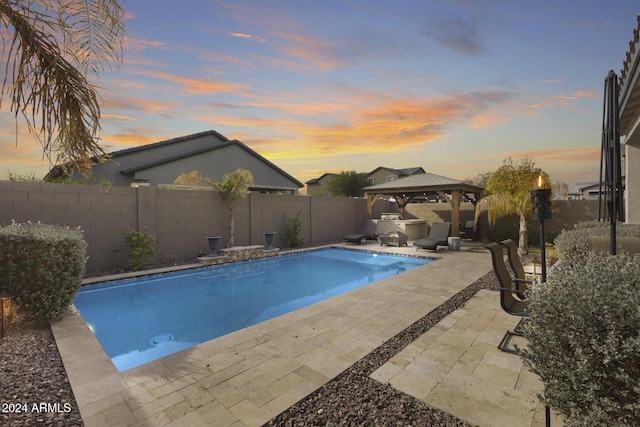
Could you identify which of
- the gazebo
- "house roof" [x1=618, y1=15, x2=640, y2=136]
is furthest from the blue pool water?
"house roof" [x1=618, y1=15, x2=640, y2=136]

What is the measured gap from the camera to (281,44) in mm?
8703

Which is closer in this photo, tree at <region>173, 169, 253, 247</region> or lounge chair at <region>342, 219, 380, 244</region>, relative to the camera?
tree at <region>173, 169, 253, 247</region>

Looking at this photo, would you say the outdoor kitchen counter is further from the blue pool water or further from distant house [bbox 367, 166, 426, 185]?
distant house [bbox 367, 166, 426, 185]

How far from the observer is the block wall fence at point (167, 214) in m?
7.71

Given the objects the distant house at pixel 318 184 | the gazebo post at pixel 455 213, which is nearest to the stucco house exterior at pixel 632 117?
the gazebo post at pixel 455 213

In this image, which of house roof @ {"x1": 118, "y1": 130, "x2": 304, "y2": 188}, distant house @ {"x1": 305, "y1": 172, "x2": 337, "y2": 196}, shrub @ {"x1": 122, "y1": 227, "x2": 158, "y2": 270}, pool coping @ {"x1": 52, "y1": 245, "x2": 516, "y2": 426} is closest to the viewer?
pool coping @ {"x1": 52, "y1": 245, "x2": 516, "y2": 426}

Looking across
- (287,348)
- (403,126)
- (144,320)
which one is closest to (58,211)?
(144,320)

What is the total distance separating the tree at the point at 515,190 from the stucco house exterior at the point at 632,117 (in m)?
3.10

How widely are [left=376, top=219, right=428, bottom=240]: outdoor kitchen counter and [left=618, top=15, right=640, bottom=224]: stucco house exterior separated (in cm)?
818

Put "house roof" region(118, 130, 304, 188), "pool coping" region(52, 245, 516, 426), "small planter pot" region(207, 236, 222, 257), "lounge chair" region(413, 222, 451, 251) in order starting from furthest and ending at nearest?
"house roof" region(118, 130, 304, 188), "lounge chair" region(413, 222, 451, 251), "small planter pot" region(207, 236, 222, 257), "pool coping" region(52, 245, 516, 426)

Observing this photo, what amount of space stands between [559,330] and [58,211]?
34.0ft

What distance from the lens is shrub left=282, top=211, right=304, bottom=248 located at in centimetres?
1367

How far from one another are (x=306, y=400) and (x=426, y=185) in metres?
13.4

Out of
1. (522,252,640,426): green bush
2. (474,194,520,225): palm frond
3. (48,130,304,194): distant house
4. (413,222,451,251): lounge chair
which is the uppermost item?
(48,130,304,194): distant house
